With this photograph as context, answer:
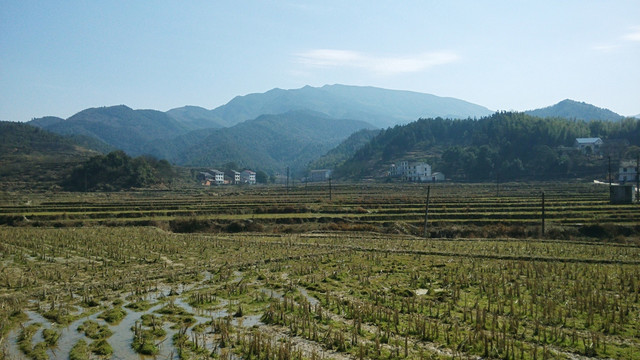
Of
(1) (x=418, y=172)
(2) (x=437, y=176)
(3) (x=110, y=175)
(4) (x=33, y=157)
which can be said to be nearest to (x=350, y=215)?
(3) (x=110, y=175)

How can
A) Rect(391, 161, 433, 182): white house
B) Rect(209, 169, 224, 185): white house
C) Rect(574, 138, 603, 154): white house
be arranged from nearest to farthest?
Rect(574, 138, 603, 154): white house → Rect(391, 161, 433, 182): white house → Rect(209, 169, 224, 185): white house

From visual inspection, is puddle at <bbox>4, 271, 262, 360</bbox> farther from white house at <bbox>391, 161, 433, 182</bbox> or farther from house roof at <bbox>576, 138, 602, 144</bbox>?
house roof at <bbox>576, 138, 602, 144</bbox>

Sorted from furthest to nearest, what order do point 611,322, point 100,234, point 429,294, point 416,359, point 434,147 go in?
1. point 434,147
2. point 100,234
3. point 429,294
4. point 611,322
5. point 416,359

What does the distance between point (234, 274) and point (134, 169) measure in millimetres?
88240

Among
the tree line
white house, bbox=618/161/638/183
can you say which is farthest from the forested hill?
the tree line

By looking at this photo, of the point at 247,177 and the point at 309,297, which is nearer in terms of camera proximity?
the point at 309,297

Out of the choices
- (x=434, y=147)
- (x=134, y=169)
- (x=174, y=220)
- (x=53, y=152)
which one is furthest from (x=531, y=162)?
(x=53, y=152)

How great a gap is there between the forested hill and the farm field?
88.1 meters

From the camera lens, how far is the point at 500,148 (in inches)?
5049

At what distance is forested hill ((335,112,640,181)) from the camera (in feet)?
364

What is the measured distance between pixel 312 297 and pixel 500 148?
411 ft

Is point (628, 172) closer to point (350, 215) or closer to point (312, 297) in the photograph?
point (350, 215)

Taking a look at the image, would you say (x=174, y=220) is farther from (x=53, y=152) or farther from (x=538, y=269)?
(x=53, y=152)

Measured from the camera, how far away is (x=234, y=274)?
17625mm
